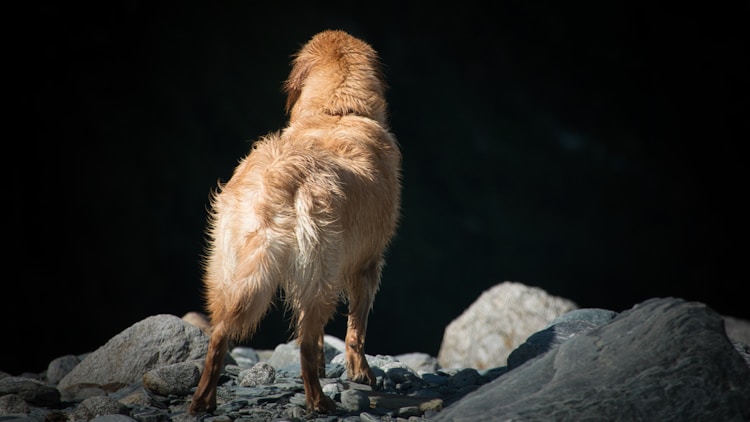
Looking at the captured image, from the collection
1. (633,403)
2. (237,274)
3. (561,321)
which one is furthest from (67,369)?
(633,403)

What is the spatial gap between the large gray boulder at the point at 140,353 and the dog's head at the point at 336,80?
2.11m

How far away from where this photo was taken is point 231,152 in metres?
13.9

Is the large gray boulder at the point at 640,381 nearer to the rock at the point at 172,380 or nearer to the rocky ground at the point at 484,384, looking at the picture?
the rocky ground at the point at 484,384

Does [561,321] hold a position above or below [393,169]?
below

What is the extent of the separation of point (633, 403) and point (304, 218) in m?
2.20

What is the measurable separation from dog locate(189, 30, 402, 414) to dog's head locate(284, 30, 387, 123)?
0.38 m

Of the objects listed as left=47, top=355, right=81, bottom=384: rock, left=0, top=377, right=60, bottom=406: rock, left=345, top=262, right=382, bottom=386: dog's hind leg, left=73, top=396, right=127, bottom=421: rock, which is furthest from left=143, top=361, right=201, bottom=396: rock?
left=47, top=355, right=81, bottom=384: rock

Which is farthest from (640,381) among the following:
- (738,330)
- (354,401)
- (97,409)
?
(738,330)

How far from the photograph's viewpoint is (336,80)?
21.6 feet

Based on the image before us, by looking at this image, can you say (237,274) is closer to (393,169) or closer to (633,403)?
(393,169)

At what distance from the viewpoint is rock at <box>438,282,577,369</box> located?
364 inches

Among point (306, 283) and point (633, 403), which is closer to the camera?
point (633, 403)

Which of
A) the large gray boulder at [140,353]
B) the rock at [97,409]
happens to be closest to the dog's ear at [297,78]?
the large gray boulder at [140,353]

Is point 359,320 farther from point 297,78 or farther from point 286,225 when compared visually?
point 297,78
